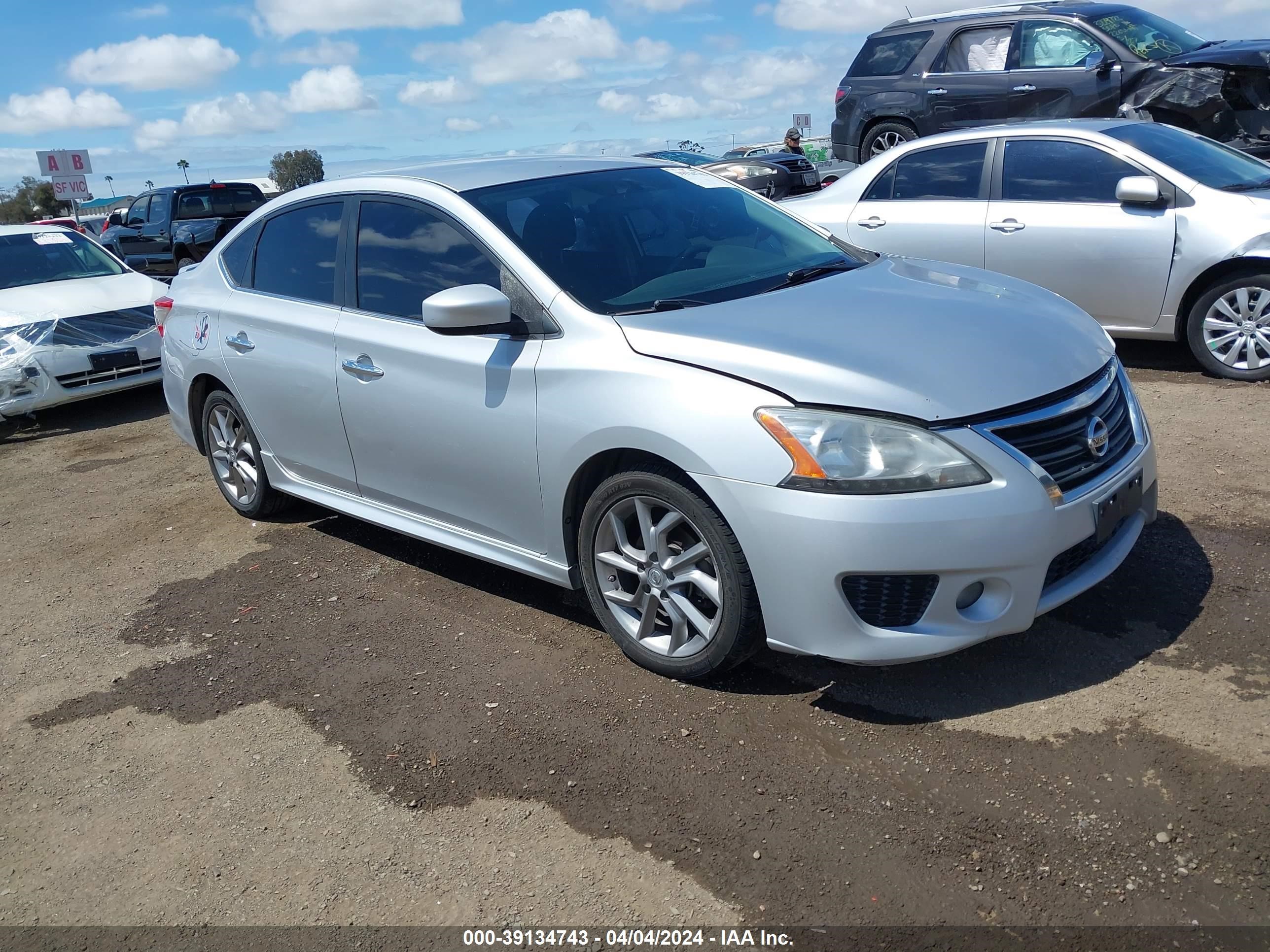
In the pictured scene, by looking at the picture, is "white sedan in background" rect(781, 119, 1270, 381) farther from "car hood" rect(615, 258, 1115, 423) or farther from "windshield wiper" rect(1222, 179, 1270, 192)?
"car hood" rect(615, 258, 1115, 423)

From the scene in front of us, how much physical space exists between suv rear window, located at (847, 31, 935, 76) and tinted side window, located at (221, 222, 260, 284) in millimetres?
8478

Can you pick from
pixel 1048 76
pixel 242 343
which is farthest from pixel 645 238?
pixel 1048 76

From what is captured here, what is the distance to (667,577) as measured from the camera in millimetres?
3455

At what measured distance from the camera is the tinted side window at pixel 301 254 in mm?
4652

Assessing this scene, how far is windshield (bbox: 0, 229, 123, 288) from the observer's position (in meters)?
9.34

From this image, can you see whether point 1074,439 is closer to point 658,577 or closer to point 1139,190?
point 658,577

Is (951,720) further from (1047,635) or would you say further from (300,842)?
(300,842)

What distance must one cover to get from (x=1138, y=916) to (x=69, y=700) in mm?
3632

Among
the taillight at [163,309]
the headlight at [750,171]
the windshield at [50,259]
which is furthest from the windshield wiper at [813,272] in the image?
the headlight at [750,171]

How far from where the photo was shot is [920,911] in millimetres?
2479

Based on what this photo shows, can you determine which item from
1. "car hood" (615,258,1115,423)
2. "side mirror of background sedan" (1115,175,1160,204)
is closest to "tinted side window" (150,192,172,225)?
"side mirror of background sedan" (1115,175,1160,204)

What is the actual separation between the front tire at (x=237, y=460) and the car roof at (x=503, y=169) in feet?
4.66

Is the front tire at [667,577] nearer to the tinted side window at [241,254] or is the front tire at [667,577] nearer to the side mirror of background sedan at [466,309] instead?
the side mirror of background sedan at [466,309]

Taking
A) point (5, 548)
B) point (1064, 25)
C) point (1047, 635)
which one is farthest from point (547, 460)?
point (1064, 25)
